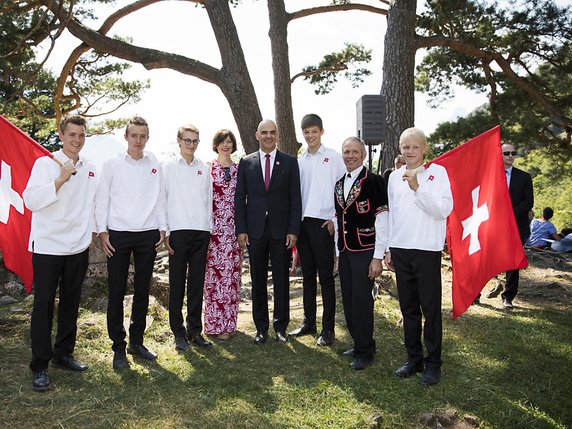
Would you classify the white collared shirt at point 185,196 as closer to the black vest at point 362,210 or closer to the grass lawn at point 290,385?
the grass lawn at point 290,385

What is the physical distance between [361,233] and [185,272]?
1.65 metres

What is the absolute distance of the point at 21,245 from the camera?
14.2 feet

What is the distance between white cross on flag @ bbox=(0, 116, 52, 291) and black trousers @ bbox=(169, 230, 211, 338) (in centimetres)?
116

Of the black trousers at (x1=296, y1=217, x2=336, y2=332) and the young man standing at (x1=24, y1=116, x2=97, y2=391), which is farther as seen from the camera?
the black trousers at (x1=296, y1=217, x2=336, y2=332)

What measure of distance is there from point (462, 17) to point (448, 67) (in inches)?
78.6

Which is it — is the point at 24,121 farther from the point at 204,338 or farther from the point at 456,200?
the point at 456,200

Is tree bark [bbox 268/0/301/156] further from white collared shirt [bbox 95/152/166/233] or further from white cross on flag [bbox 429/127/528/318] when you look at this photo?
white collared shirt [bbox 95/152/166/233]

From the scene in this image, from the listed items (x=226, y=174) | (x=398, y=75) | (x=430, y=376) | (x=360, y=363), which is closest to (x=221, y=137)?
(x=226, y=174)

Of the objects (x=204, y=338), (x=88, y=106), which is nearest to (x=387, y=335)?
(x=204, y=338)

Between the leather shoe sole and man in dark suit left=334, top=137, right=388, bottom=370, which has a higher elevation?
man in dark suit left=334, top=137, right=388, bottom=370

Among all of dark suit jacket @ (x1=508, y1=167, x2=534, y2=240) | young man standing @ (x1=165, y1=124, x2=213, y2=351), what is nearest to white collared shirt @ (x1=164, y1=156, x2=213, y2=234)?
young man standing @ (x1=165, y1=124, x2=213, y2=351)

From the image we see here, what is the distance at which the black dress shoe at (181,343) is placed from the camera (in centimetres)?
458

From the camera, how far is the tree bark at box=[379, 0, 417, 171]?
8.05 metres

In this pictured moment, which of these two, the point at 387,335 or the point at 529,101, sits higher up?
the point at 529,101
